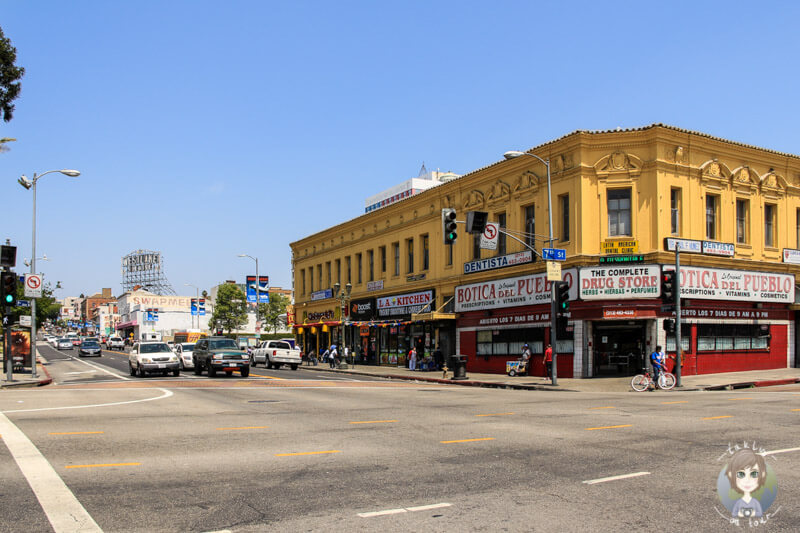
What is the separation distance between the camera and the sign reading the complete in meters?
29.9

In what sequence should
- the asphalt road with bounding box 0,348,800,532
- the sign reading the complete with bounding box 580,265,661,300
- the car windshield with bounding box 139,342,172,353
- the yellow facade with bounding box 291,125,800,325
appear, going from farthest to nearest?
the car windshield with bounding box 139,342,172,353
the yellow facade with bounding box 291,125,800,325
the sign reading the complete with bounding box 580,265,661,300
the asphalt road with bounding box 0,348,800,532

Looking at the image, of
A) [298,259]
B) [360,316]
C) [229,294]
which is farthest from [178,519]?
[229,294]

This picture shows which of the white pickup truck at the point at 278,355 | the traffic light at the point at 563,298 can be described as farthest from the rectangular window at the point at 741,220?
the white pickup truck at the point at 278,355

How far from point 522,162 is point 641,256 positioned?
794 centimetres

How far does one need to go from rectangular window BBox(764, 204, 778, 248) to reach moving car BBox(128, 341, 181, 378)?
2928 cm

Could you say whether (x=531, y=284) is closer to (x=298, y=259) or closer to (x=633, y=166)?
(x=633, y=166)

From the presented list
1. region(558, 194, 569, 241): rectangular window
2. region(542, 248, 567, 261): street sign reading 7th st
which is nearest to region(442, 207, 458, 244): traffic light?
Result: region(542, 248, 567, 261): street sign reading 7th st

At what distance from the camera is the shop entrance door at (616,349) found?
103 ft

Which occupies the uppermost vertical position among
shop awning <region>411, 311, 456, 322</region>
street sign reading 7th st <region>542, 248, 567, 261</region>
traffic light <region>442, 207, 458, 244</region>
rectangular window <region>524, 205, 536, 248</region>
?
rectangular window <region>524, 205, 536, 248</region>

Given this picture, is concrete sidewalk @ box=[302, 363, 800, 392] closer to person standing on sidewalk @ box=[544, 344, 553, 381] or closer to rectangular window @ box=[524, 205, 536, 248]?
person standing on sidewalk @ box=[544, 344, 553, 381]

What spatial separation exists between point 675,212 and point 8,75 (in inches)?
1029

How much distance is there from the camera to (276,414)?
1595cm

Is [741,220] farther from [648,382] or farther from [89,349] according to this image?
[89,349]

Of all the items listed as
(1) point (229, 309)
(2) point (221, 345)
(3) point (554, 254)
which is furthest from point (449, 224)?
(1) point (229, 309)
